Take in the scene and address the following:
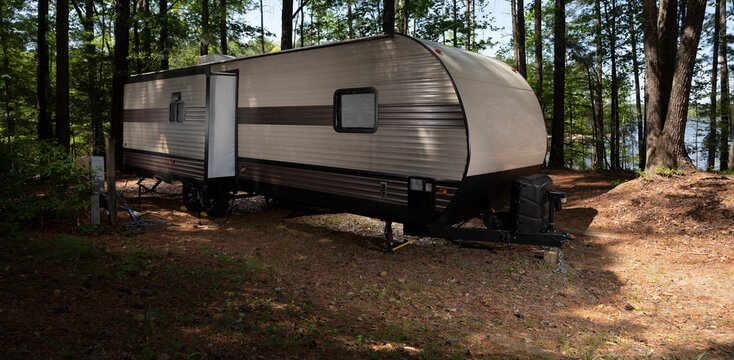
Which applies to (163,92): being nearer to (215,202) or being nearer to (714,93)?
(215,202)

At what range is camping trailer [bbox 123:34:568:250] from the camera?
5777 mm

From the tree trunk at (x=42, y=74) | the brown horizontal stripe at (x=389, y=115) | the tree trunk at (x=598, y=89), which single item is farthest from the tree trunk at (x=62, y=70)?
the tree trunk at (x=598, y=89)

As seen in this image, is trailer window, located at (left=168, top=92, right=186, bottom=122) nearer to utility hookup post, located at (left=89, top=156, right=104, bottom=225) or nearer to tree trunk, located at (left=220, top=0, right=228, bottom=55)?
utility hookup post, located at (left=89, top=156, right=104, bottom=225)

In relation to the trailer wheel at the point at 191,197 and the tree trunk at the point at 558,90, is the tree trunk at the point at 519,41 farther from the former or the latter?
the trailer wheel at the point at 191,197

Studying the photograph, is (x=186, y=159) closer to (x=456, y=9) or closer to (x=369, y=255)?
(x=369, y=255)

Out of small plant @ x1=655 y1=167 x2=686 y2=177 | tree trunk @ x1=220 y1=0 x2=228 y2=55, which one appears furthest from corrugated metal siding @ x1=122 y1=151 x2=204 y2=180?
small plant @ x1=655 y1=167 x2=686 y2=177

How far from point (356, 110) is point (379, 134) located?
1.92ft

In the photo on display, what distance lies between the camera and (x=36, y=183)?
6730 millimetres

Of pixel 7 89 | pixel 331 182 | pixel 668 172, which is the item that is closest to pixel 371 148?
pixel 331 182

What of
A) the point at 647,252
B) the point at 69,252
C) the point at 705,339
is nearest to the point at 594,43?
the point at 647,252

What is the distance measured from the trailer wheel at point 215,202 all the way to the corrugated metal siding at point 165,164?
1.84ft

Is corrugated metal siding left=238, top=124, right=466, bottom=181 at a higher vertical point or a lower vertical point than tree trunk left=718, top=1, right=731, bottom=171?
lower

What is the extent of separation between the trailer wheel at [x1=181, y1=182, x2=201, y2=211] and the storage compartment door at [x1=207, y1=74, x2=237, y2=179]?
1.20 meters

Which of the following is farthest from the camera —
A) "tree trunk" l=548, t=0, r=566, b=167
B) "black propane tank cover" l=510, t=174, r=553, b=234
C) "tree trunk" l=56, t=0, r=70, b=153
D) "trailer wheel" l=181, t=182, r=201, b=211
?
"tree trunk" l=548, t=0, r=566, b=167
